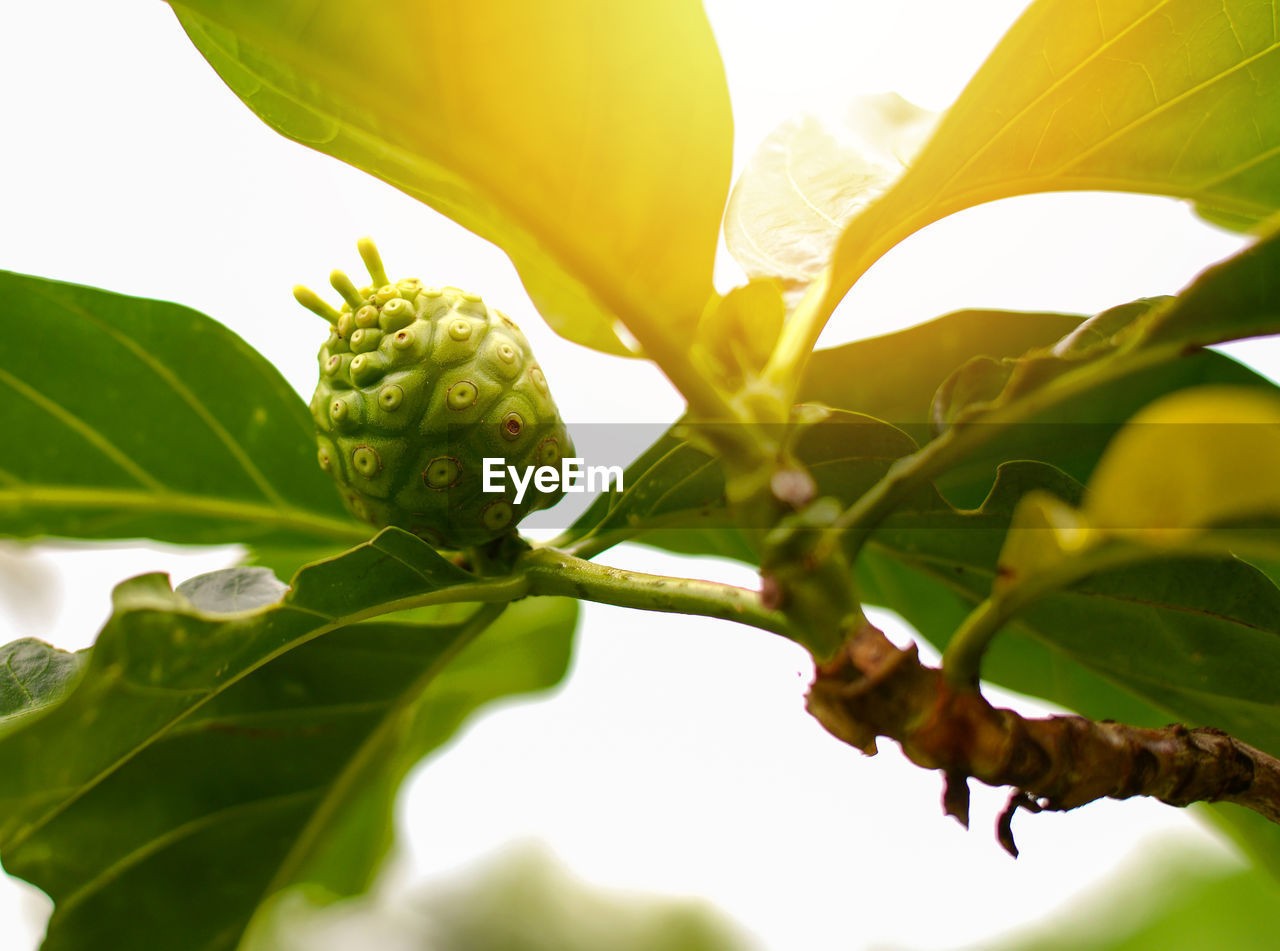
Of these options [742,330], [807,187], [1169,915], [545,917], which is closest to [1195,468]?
[742,330]

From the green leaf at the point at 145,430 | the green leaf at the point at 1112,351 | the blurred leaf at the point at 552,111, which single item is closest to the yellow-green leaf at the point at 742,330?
the blurred leaf at the point at 552,111

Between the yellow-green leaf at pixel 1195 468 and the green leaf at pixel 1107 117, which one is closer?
the yellow-green leaf at pixel 1195 468

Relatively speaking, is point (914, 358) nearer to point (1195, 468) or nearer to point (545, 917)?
point (1195, 468)

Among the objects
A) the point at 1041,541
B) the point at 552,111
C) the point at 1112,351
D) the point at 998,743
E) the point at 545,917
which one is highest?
the point at 552,111

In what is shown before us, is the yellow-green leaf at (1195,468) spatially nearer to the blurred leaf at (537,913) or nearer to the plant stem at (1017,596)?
the plant stem at (1017,596)

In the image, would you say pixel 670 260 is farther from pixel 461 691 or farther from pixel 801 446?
pixel 461 691

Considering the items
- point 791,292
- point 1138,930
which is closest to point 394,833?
point 791,292
